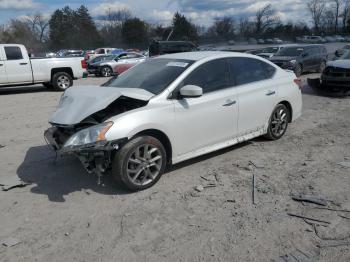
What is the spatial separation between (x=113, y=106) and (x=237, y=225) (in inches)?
88.5

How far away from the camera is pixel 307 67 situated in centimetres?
1803

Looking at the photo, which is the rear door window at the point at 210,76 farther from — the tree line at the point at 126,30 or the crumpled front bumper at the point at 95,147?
the tree line at the point at 126,30

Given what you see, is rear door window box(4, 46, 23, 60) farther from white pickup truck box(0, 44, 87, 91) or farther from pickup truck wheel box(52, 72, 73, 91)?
pickup truck wheel box(52, 72, 73, 91)

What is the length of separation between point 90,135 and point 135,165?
67 centimetres

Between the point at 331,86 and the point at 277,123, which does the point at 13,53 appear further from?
the point at 331,86

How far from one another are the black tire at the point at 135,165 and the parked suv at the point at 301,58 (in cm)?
1328

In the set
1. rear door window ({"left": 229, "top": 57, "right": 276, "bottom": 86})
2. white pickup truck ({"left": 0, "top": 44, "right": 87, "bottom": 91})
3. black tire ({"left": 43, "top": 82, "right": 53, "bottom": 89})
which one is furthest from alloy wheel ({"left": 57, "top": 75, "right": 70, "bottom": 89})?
rear door window ({"left": 229, "top": 57, "right": 276, "bottom": 86})

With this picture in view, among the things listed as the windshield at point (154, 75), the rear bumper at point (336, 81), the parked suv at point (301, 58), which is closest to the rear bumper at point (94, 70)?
the parked suv at point (301, 58)

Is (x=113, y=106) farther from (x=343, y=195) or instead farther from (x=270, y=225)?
(x=343, y=195)

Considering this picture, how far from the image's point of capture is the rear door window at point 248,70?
5684 mm

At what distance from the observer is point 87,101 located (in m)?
4.60

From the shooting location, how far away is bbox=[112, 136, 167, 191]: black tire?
170 inches

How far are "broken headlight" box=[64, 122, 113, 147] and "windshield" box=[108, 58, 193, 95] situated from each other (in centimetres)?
93

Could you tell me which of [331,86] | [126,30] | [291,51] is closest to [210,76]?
[331,86]
